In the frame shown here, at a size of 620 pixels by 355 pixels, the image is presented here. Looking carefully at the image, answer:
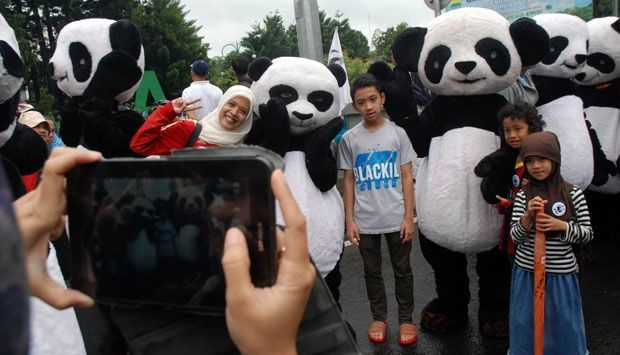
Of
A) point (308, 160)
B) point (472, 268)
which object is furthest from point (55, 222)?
point (472, 268)

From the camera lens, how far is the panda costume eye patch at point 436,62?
3.02 meters

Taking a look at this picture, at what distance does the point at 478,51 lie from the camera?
296 centimetres

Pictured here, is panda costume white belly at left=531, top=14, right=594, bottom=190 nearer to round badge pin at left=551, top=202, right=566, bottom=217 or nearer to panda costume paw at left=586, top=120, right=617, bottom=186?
panda costume paw at left=586, top=120, right=617, bottom=186

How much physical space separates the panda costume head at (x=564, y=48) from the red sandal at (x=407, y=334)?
6.78ft

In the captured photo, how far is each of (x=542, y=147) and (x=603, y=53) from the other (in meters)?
2.39

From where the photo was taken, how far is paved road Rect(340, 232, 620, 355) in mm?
3170

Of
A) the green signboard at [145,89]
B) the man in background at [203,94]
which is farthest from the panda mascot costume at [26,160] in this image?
the green signboard at [145,89]

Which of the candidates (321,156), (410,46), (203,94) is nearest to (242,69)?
(203,94)

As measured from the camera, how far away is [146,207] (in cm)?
94

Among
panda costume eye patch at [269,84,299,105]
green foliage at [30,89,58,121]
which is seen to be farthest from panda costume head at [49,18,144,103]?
green foliage at [30,89,58,121]

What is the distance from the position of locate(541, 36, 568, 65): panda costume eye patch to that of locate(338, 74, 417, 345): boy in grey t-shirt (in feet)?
4.53

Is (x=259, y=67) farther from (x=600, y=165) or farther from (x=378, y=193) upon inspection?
(x=600, y=165)

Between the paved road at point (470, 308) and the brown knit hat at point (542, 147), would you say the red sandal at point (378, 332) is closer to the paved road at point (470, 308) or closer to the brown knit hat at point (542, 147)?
the paved road at point (470, 308)

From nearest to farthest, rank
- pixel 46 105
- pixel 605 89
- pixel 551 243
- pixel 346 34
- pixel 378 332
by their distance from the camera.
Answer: pixel 551 243 < pixel 378 332 < pixel 605 89 < pixel 46 105 < pixel 346 34
